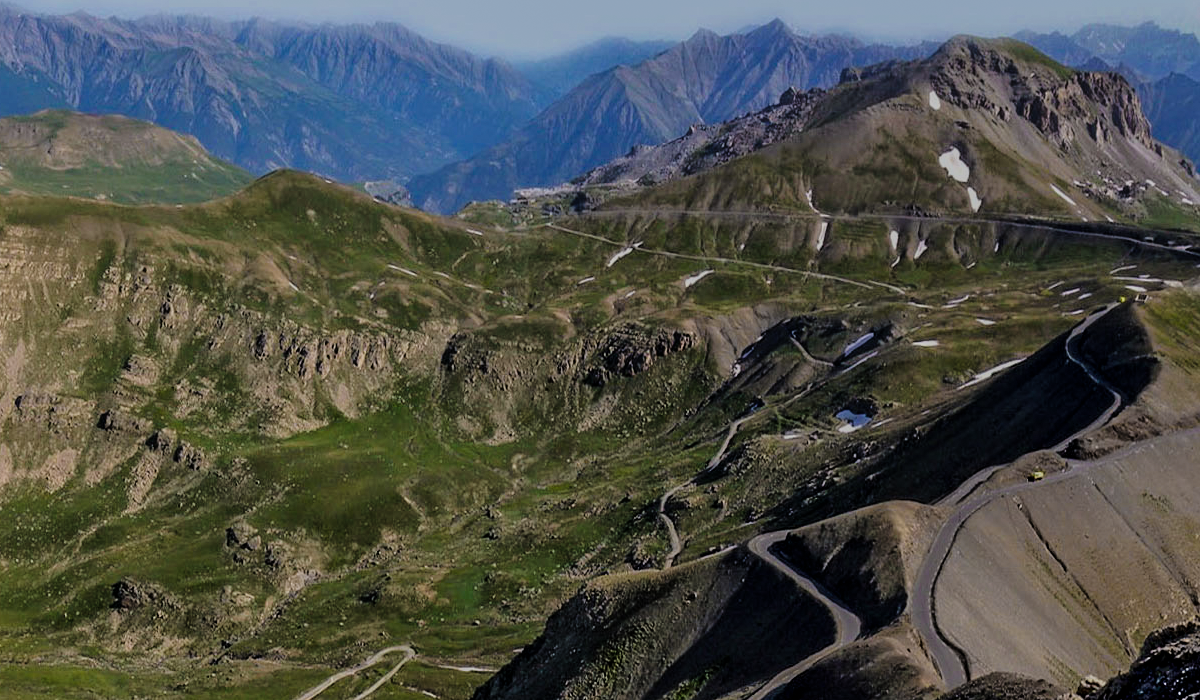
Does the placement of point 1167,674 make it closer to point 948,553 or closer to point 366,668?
point 948,553

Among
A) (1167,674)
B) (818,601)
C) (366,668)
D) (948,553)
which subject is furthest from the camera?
(366,668)

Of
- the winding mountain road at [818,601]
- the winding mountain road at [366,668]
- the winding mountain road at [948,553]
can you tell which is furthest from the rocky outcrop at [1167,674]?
the winding mountain road at [366,668]

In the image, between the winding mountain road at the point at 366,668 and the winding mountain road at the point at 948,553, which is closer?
the winding mountain road at the point at 948,553

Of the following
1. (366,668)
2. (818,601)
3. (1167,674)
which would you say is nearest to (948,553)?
(818,601)

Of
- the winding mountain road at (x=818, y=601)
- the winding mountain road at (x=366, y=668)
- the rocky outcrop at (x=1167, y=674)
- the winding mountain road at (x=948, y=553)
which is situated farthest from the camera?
the winding mountain road at (x=366, y=668)

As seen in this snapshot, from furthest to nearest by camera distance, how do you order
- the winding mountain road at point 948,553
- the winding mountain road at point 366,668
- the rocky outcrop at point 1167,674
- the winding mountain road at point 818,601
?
the winding mountain road at point 366,668
the winding mountain road at point 818,601
the winding mountain road at point 948,553
the rocky outcrop at point 1167,674

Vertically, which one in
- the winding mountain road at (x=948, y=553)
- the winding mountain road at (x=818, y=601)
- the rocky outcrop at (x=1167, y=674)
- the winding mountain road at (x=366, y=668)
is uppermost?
the rocky outcrop at (x=1167, y=674)

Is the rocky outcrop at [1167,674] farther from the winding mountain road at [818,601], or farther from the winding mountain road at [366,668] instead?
the winding mountain road at [366,668]

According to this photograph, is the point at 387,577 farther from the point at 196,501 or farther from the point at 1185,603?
the point at 1185,603
